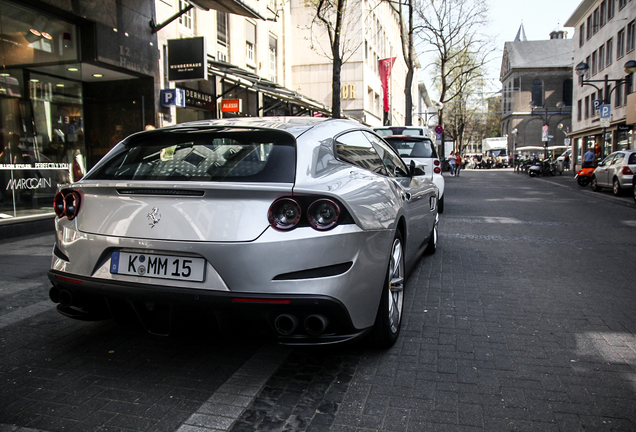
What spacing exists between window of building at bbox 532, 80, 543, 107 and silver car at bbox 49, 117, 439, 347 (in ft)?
296

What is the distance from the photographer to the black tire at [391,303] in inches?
133

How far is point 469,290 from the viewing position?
17.0ft

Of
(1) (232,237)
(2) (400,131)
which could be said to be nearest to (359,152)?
(1) (232,237)

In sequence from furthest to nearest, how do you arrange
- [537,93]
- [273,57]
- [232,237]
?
1. [537,93]
2. [273,57]
3. [232,237]

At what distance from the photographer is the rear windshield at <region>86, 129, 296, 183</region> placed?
2.91 meters

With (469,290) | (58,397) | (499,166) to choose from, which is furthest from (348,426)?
(499,166)

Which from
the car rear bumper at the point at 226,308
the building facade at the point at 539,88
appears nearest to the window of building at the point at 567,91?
the building facade at the point at 539,88

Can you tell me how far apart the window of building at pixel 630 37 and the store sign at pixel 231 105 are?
2787 cm

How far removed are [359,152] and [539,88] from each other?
89.9 m

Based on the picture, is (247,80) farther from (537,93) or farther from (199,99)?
(537,93)

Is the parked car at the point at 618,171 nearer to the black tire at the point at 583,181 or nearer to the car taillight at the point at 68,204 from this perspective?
the black tire at the point at 583,181

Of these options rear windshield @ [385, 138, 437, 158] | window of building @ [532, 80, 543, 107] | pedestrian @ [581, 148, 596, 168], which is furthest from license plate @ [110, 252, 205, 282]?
window of building @ [532, 80, 543, 107]

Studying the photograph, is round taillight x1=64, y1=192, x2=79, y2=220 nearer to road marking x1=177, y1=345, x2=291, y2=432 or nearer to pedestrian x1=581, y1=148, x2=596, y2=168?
road marking x1=177, y1=345, x2=291, y2=432

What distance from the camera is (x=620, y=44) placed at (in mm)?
35625
